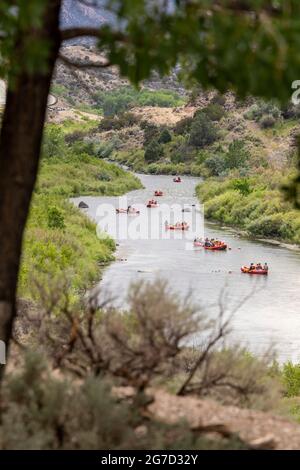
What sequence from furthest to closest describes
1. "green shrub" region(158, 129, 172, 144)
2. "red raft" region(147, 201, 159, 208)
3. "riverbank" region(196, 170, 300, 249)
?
"green shrub" region(158, 129, 172, 144)
"red raft" region(147, 201, 159, 208)
"riverbank" region(196, 170, 300, 249)

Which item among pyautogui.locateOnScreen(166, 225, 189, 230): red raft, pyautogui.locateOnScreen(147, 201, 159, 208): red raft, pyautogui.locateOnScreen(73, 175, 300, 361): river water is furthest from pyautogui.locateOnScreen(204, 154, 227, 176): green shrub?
pyautogui.locateOnScreen(166, 225, 189, 230): red raft

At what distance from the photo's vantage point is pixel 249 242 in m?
48.6

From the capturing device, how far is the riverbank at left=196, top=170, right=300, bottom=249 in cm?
5078

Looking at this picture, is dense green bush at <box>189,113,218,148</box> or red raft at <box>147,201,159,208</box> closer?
red raft at <box>147,201,159,208</box>

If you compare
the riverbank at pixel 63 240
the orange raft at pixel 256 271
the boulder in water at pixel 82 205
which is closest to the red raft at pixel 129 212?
the boulder in water at pixel 82 205

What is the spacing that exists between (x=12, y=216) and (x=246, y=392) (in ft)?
10.5

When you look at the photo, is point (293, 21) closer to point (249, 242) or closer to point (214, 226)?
point (249, 242)

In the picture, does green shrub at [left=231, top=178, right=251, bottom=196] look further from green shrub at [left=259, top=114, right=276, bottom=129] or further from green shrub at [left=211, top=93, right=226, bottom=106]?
green shrub at [left=211, top=93, right=226, bottom=106]

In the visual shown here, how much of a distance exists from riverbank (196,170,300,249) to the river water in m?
1.87

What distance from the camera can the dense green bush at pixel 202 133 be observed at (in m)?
103

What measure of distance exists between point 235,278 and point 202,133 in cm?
6904

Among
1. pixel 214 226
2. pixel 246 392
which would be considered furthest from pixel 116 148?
pixel 246 392

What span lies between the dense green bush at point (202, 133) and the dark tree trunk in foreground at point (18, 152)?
96.5 meters

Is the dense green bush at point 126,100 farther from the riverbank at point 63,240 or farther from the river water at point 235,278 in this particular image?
the river water at point 235,278
